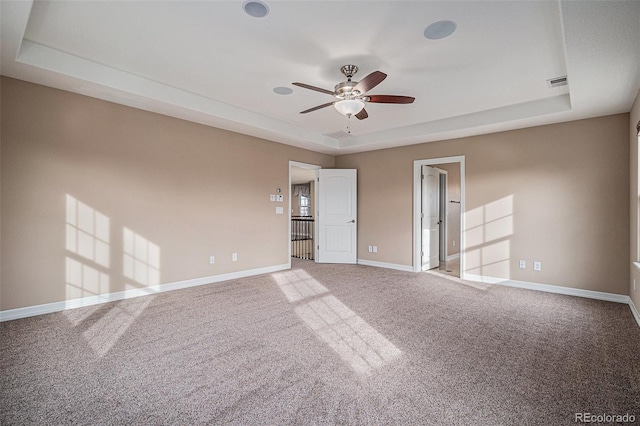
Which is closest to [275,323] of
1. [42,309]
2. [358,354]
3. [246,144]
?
[358,354]

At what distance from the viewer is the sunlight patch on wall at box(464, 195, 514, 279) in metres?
4.99

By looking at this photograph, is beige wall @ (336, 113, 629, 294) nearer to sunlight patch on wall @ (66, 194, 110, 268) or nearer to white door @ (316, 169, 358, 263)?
white door @ (316, 169, 358, 263)

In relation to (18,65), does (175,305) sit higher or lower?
lower

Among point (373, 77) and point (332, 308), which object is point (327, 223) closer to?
point (332, 308)

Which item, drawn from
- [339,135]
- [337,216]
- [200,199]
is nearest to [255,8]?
[200,199]

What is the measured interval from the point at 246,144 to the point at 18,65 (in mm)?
3032

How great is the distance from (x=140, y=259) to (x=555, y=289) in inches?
237

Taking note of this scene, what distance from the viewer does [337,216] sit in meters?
6.98

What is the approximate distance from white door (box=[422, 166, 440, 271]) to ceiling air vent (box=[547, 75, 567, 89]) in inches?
103

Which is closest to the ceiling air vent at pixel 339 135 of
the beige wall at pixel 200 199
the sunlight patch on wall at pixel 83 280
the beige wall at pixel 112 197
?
the beige wall at pixel 200 199

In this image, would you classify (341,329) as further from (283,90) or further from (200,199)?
(200,199)

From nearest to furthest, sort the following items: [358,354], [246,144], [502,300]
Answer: [358,354] → [502,300] → [246,144]

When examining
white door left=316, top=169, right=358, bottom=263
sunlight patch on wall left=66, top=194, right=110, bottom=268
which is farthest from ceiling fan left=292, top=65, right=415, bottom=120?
white door left=316, top=169, right=358, bottom=263

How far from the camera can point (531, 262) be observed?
477 centimetres
